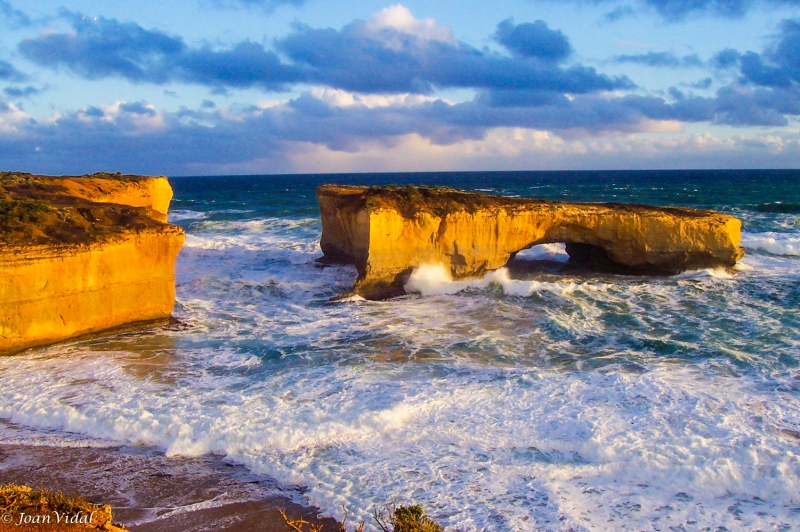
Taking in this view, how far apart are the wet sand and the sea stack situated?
13.1 feet

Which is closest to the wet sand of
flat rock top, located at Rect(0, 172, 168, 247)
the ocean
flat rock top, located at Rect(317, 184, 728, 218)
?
the ocean

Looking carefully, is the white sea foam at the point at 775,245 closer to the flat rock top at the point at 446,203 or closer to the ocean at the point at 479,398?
the flat rock top at the point at 446,203

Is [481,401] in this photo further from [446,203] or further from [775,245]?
[775,245]

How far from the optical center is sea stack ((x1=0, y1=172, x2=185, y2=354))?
11.3m

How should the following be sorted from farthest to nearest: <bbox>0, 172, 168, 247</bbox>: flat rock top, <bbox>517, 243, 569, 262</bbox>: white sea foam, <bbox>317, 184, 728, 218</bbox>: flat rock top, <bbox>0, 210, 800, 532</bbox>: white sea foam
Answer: <bbox>517, 243, 569, 262</bbox>: white sea foam → <bbox>317, 184, 728, 218</bbox>: flat rock top → <bbox>0, 172, 168, 247</bbox>: flat rock top → <bbox>0, 210, 800, 532</bbox>: white sea foam

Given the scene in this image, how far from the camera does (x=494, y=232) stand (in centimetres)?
1680

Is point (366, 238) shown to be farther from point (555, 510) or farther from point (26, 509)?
point (26, 509)

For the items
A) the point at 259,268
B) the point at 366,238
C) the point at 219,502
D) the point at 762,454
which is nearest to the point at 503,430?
the point at 762,454

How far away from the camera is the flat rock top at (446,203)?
16.1 metres

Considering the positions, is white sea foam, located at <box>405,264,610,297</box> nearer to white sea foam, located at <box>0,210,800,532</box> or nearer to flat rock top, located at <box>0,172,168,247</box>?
white sea foam, located at <box>0,210,800,532</box>

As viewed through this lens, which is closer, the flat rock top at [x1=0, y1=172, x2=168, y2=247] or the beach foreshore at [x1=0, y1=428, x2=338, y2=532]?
the beach foreshore at [x1=0, y1=428, x2=338, y2=532]

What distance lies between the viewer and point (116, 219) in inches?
533

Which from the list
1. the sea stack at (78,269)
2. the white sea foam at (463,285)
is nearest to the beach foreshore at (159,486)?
the sea stack at (78,269)

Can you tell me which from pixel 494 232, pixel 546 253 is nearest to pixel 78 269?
pixel 494 232
